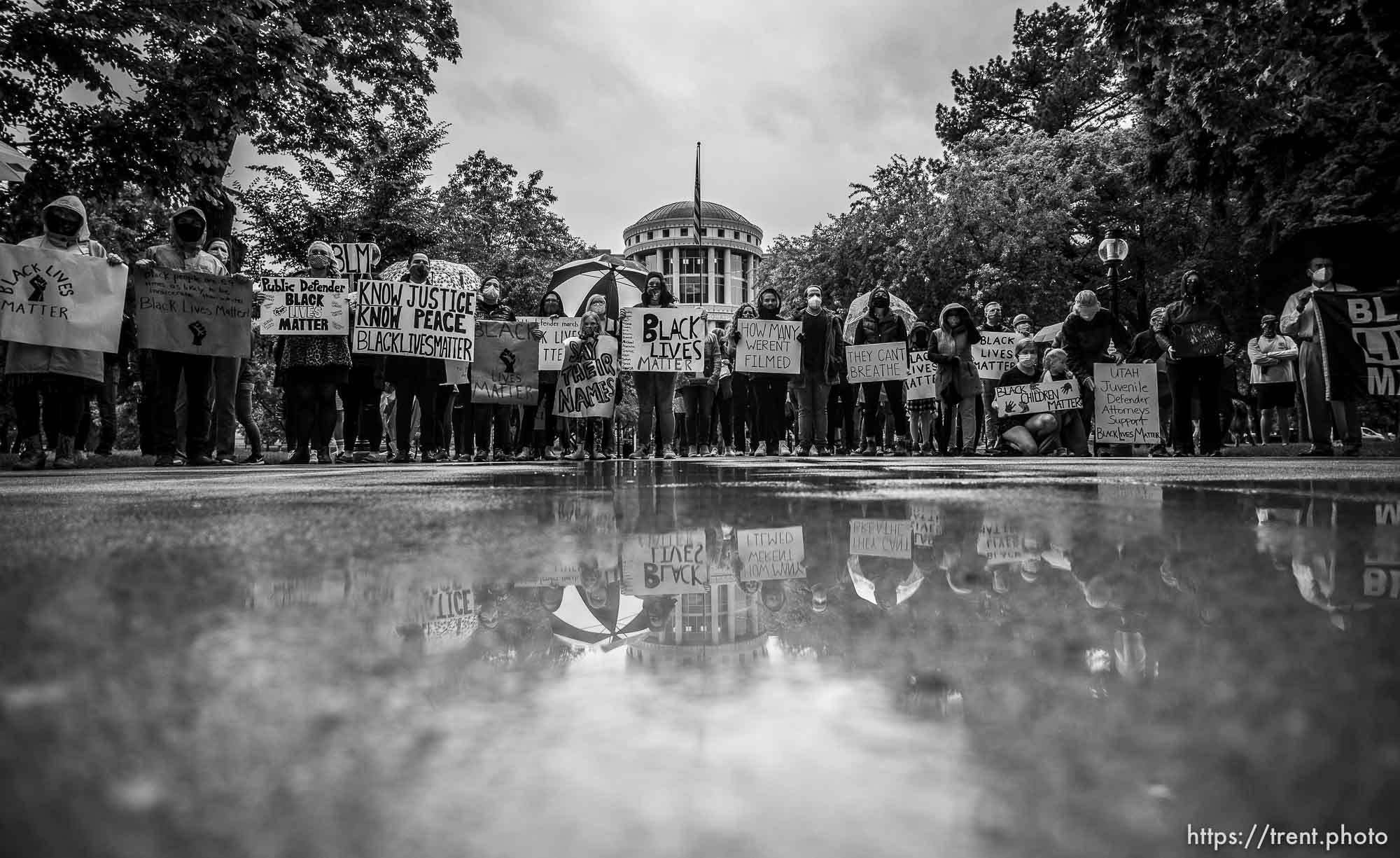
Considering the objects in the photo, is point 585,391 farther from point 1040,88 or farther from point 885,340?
point 1040,88

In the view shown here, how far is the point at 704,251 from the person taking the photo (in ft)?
342

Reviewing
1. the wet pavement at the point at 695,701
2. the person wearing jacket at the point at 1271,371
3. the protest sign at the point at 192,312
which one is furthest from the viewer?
the person wearing jacket at the point at 1271,371

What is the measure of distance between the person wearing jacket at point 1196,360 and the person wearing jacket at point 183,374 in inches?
376

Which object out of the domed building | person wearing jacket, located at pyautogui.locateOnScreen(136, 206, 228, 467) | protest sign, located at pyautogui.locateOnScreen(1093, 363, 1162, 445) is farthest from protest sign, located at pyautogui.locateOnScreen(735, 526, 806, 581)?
the domed building

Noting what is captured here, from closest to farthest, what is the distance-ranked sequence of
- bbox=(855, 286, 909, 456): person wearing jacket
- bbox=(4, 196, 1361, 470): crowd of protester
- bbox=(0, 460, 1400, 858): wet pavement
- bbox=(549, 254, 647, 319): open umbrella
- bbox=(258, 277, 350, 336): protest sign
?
1. bbox=(0, 460, 1400, 858): wet pavement
2. bbox=(4, 196, 1361, 470): crowd of protester
3. bbox=(258, 277, 350, 336): protest sign
4. bbox=(855, 286, 909, 456): person wearing jacket
5. bbox=(549, 254, 647, 319): open umbrella

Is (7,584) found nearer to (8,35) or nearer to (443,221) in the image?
(8,35)

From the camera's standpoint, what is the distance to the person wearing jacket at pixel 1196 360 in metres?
8.91

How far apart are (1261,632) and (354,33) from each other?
617 inches

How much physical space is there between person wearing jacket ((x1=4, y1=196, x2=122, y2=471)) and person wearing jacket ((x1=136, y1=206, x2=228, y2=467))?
68 cm

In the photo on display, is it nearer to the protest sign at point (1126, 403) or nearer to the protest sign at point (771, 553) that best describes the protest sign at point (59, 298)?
the protest sign at point (771, 553)

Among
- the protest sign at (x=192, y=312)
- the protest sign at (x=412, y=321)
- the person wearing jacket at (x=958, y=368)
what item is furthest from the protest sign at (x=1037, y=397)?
the protest sign at (x=192, y=312)

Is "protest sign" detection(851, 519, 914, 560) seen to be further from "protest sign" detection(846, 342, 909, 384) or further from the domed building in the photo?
the domed building

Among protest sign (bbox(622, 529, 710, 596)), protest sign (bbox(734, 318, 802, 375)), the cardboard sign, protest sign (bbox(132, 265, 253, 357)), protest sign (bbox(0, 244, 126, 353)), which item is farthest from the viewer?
the cardboard sign

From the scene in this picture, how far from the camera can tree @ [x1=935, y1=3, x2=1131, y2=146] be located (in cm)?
3331
